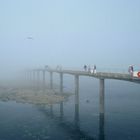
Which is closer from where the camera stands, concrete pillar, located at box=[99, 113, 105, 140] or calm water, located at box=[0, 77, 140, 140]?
calm water, located at box=[0, 77, 140, 140]

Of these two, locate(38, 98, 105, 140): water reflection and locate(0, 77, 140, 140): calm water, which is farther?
locate(38, 98, 105, 140): water reflection

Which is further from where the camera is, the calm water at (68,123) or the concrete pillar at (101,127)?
the concrete pillar at (101,127)

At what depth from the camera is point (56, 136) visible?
102ft

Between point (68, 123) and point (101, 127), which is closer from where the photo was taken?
point (101, 127)

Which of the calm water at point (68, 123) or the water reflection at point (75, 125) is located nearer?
the calm water at point (68, 123)

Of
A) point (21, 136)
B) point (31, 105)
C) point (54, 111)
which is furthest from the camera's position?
point (31, 105)

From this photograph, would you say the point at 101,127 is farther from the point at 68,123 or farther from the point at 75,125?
the point at 68,123

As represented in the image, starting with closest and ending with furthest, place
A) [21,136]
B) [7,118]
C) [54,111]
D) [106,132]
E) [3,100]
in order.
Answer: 1. [21,136]
2. [106,132]
3. [7,118]
4. [54,111]
5. [3,100]

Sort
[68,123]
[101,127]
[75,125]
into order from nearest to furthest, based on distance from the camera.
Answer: [101,127] → [75,125] → [68,123]

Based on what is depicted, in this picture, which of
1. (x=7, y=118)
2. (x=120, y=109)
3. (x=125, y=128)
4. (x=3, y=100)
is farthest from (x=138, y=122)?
(x=3, y=100)

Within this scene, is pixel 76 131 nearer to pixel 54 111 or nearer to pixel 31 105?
pixel 54 111

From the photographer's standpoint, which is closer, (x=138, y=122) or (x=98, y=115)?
(x=138, y=122)

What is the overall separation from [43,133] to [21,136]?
9.67 feet

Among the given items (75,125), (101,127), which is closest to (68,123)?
(75,125)
